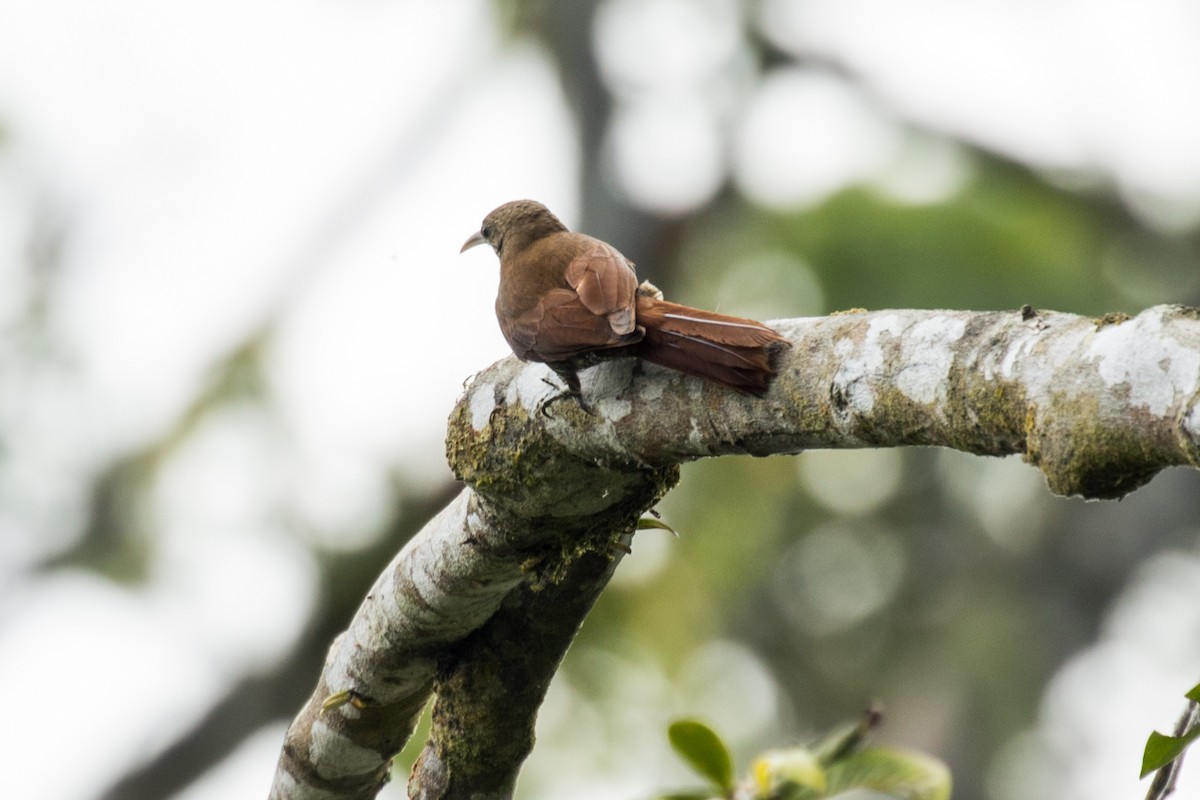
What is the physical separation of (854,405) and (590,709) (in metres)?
8.60

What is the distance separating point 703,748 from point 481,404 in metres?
0.79

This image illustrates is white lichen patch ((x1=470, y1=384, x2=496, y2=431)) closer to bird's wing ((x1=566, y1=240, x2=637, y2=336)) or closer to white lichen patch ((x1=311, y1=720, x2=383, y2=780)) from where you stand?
bird's wing ((x1=566, y1=240, x2=637, y2=336))

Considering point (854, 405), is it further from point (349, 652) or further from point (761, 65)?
point (761, 65)

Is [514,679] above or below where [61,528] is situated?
below

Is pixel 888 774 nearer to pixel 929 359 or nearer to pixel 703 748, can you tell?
pixel 703 748

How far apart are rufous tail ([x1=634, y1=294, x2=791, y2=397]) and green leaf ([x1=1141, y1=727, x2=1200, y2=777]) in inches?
27.8

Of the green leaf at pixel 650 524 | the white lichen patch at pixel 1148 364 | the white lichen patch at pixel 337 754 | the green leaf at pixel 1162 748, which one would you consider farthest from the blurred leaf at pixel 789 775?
the white lichen patch at pixel 1148 364

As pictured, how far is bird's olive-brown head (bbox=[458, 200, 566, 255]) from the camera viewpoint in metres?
3.43

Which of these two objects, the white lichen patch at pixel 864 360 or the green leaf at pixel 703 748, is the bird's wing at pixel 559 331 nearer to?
the white lichen patch at pixel 864 360

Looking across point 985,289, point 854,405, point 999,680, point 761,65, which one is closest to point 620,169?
point 761,65

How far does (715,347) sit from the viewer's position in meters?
1.95

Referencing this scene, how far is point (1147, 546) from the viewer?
10.8 meters

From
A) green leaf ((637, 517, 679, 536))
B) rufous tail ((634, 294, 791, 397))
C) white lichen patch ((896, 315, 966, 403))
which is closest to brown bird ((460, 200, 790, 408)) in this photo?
rufous tail ((634, 294, 791, 397))

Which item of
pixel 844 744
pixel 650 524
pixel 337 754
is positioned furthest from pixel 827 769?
pixel 337 754
